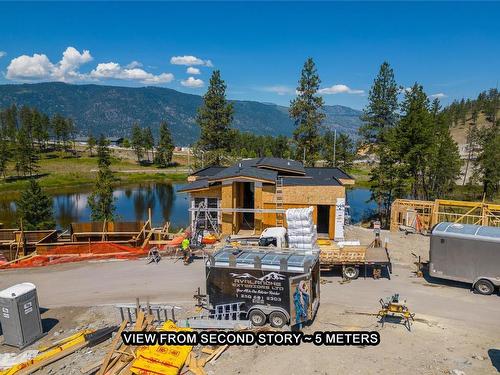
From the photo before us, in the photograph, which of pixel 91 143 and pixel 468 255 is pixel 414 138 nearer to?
pixel 468 255

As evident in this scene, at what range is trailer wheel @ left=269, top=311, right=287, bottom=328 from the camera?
1480cm

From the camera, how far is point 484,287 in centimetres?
1883

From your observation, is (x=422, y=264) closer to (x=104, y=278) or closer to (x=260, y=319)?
(x=260, y=319)

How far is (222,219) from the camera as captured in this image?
29.9 meters

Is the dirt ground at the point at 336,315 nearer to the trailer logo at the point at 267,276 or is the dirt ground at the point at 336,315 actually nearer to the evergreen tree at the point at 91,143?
the trailer logo at the point at 267,276

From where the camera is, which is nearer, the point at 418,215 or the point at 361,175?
the point at 418,215

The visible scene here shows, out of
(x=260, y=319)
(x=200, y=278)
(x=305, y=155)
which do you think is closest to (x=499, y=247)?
(x=260, y=319)

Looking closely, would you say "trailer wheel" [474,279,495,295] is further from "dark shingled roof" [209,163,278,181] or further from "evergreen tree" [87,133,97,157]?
"evergreen tree" [87,133,97,157]

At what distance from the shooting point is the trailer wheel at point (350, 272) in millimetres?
20750

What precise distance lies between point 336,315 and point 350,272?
4749mm

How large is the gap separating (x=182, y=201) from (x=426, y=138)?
45801mm

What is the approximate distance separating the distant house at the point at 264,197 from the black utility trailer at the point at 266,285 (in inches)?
463

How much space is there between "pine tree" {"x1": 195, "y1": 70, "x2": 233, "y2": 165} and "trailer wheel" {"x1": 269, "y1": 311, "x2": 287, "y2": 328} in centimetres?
3634

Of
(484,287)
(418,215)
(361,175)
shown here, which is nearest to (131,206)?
(418,215)
